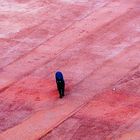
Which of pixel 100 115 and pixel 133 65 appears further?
pixel 133 65

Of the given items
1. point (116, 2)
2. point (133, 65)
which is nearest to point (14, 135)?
point (133, 65)

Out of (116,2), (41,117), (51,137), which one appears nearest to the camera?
(51,137)

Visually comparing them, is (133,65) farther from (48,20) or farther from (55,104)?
(48,20)

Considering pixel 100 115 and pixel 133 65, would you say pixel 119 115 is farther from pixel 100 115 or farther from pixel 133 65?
pixel 133 65

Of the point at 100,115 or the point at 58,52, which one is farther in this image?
the point at 58,52

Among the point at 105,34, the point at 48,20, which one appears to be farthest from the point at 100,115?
the point at 48,20

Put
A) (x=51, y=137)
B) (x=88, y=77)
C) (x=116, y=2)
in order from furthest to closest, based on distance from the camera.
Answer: (x=116, y=2), (x=88, y=77), (x=51, y=137)
